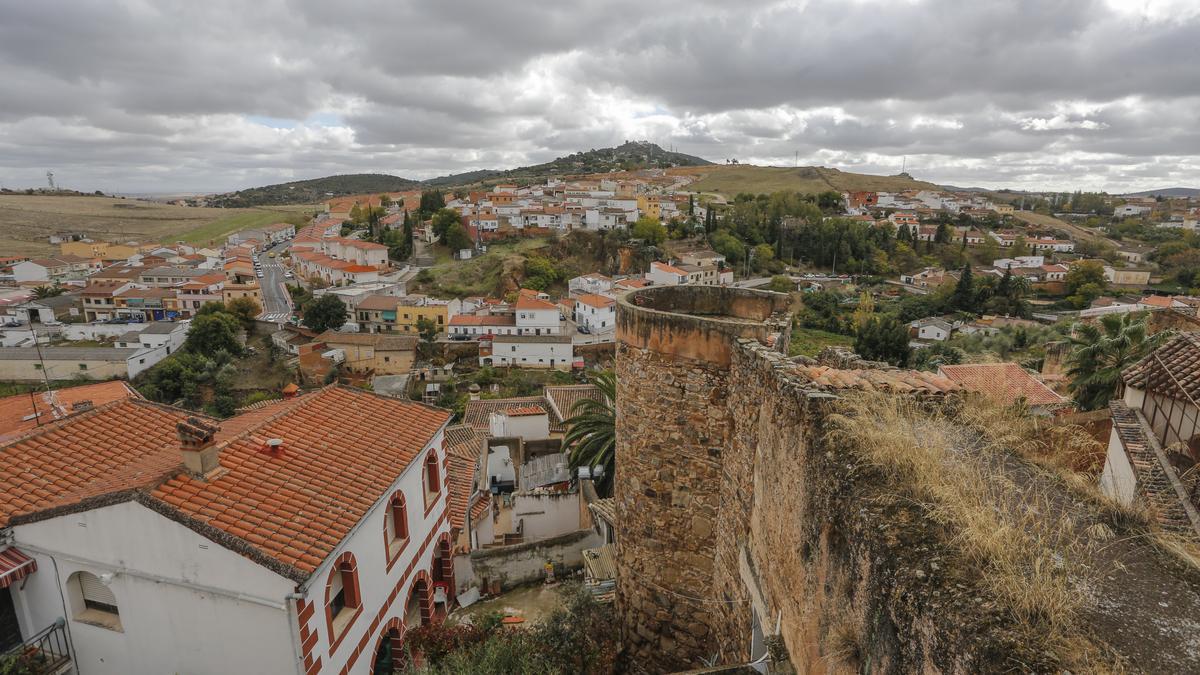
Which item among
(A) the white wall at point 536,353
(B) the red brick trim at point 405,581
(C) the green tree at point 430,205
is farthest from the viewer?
(C) the green tree at point 430,205

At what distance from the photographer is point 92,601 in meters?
6.68

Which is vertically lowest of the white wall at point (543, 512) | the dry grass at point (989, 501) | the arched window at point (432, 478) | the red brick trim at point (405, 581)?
the white wall at point (543, 512)

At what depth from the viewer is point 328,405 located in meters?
9.08

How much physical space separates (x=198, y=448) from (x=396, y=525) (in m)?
3.19

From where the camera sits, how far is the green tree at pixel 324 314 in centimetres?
5084

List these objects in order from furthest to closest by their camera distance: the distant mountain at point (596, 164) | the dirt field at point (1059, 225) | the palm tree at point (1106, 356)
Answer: the distant mountain at point (596, 164), the dirt field at point (1059, 225), the palm tree at point (1106, 356)

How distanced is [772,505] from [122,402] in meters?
9.38

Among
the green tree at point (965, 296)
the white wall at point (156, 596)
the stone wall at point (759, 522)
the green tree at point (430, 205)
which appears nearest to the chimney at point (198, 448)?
the white wall at point (156, 596)

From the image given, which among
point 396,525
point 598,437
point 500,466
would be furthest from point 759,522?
Answer: point 500,466

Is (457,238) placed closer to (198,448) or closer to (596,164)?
(198,448)

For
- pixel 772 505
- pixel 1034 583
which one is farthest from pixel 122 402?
pixel 1034 583

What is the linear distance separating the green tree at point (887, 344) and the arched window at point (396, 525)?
30782mm

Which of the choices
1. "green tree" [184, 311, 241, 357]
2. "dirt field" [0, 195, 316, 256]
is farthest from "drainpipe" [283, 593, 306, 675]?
"dirt field" [0, 195, 316, 256]

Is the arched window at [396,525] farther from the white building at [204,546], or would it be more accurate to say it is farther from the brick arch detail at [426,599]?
the brick arch detail at [426,599]
